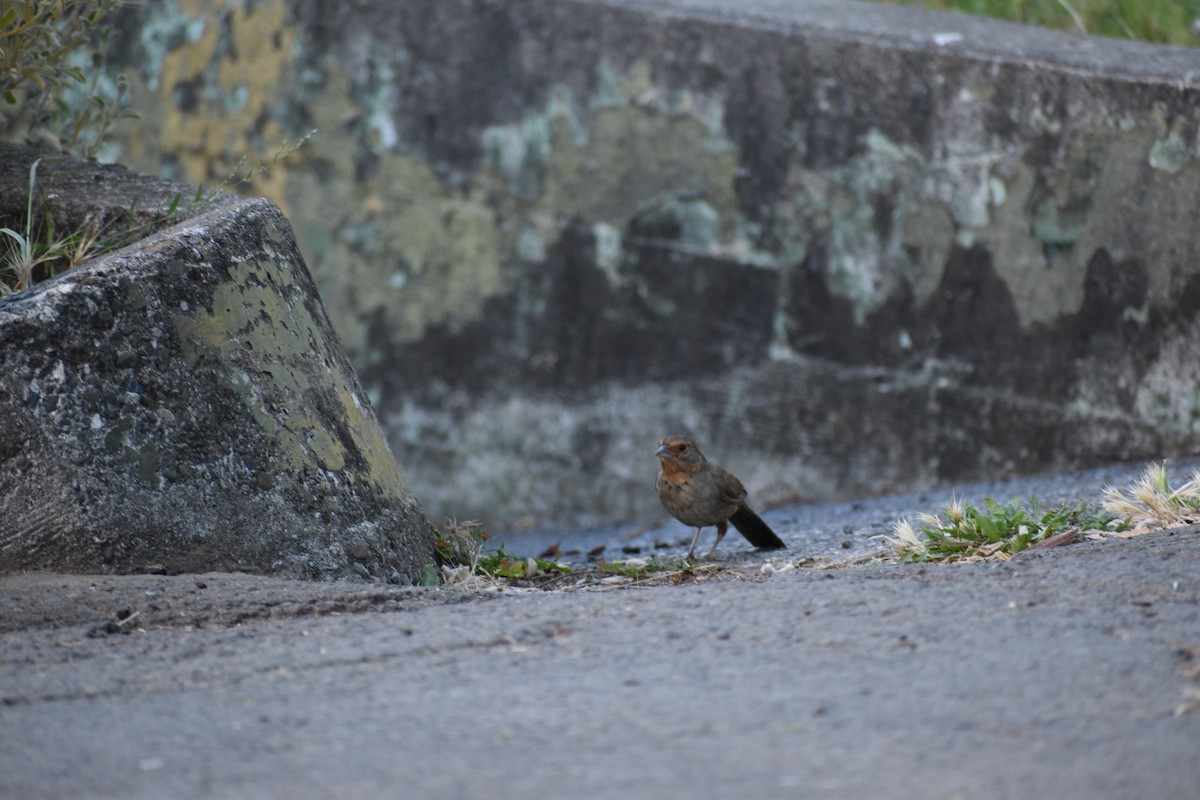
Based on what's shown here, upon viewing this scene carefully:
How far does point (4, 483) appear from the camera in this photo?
9.28ft

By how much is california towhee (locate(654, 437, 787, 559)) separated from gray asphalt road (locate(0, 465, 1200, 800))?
51.0 inches

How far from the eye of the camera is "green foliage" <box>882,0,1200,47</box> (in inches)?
248

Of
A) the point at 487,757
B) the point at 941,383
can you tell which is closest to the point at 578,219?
the point at 941,383

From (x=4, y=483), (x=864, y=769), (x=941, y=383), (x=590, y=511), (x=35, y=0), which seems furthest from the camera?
(x=590, y=511)

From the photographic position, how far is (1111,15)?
21.3 feet

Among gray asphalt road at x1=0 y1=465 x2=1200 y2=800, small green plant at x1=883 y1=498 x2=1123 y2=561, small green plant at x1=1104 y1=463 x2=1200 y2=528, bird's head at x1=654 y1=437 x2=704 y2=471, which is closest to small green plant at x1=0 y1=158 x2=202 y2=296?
gray asphalt road at x1=0 y1=465 x2=1200 y2=800

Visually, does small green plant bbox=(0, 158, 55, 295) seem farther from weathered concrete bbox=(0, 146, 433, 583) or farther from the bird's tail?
the bird's tail

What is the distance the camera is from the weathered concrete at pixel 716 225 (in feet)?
17.5

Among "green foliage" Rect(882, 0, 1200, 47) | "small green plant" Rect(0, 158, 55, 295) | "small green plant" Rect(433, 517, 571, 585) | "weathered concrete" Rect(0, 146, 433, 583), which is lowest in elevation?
"small green plant" Rect(433, 517, 571, 585)

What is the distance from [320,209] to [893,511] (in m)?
2.98

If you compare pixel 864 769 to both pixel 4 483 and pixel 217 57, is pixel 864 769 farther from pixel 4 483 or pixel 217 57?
pixel 217 57

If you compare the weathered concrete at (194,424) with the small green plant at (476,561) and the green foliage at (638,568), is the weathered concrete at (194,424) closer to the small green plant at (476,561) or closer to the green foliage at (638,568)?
the small green plant at (476,561)

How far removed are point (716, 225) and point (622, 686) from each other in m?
3.77

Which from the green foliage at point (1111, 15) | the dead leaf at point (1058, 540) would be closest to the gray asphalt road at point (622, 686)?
the dead leaf at point (1058, 540)
